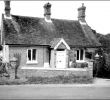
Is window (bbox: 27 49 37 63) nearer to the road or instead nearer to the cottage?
the cottage

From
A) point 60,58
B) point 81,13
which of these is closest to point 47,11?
point 81,13

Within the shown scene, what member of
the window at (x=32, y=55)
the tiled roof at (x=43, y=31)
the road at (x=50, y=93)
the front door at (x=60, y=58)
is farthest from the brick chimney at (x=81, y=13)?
the road at (x=50, y=93)

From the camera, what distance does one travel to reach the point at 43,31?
104ft

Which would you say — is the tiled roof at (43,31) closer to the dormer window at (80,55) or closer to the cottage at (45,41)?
the cottage at (45,41)

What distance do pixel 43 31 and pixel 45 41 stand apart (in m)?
2.03

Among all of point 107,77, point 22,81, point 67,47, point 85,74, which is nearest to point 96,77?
point 107,77

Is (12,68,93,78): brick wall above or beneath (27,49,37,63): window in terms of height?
beneath

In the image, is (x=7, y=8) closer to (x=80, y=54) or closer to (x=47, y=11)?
(x=47, y=11)

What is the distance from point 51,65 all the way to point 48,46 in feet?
8.38

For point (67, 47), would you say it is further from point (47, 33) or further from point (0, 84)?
point (0, 84)

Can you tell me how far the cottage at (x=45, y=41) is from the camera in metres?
28.8

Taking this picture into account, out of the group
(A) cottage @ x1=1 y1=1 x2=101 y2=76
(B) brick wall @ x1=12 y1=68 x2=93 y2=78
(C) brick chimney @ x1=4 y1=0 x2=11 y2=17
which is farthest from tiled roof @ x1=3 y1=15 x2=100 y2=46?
(B) brick wall @ x1=12 y1=68 x2=93 y2=78

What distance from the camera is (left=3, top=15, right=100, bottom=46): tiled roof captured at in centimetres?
2906

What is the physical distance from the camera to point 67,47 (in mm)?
29328
